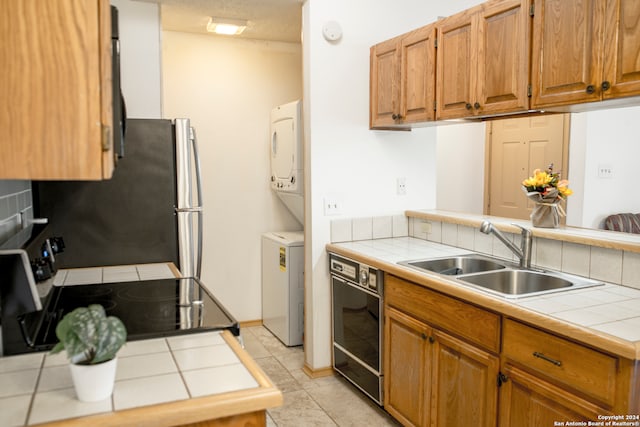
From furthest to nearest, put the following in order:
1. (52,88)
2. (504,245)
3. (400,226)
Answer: (400,226), (504,245), (52,88)

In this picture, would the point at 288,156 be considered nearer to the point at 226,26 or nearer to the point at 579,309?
the point at 226,26

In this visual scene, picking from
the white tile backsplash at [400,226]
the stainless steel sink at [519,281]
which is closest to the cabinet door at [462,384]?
the stainless steel sink at [519,281]

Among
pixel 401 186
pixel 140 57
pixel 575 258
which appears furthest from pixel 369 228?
pixel 140 57

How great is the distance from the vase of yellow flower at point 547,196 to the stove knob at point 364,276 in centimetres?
90

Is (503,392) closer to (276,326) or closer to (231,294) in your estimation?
(276,326)

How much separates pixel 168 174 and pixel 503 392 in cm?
200

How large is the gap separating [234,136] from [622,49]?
304 centimetres

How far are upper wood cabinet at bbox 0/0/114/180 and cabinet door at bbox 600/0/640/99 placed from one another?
1.80 m

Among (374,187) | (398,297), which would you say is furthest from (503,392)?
(374,187)

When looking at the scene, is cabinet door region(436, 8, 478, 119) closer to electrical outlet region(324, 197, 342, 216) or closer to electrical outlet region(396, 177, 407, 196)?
electrical outlet region(396, 177, 407, 196)

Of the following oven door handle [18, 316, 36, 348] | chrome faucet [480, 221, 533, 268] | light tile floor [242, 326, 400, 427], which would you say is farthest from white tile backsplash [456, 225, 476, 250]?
oven door handle [18, 316, 36, 348]

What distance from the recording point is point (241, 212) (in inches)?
175

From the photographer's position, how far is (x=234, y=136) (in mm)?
4375

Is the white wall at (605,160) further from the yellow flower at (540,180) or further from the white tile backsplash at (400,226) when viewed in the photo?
the yellow flower at (540,180)
